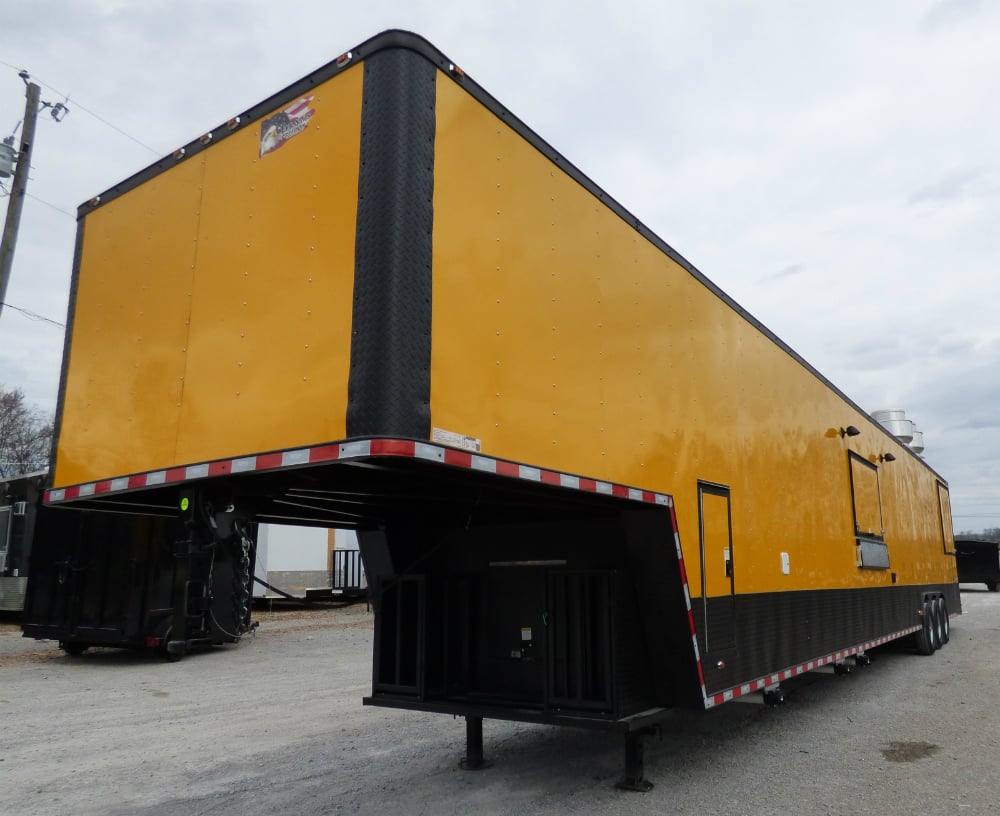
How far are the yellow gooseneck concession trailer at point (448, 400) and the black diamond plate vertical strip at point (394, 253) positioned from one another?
1 centimetres

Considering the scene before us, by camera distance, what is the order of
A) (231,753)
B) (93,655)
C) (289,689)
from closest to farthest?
(231,753), (289,689), (93,655)

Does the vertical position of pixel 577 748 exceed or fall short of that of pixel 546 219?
it falls short

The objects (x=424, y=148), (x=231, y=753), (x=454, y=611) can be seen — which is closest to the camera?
(x=424, y=148)

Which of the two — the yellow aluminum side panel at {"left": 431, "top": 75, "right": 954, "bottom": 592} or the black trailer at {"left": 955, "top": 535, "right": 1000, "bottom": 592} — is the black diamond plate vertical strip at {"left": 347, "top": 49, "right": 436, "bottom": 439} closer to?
the yellow aluminum side panel at {"left": 431, "top": 75, "right": 954, "bottom": 592}

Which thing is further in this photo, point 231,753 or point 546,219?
point 231,753

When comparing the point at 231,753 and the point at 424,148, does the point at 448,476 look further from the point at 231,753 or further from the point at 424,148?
the point at 231,753

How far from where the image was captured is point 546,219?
4.80 metres

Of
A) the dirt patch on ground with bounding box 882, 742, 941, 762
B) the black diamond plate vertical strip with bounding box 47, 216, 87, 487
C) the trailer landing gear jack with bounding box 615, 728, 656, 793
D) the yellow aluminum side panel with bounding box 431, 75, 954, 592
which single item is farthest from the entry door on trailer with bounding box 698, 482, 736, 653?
the black diamond plate vertical strip with bounding box 47, 216, 87, 487

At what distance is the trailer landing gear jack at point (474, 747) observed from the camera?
6.10m

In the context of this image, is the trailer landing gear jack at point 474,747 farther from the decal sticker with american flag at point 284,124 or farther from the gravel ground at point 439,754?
the decal sticker with american flag at point 284,124

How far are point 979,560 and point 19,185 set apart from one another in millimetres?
34472

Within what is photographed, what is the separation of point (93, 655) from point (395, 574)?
9.61 meters

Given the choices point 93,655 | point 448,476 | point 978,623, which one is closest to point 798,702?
point 448,476

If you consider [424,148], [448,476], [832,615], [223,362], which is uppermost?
[424,148]
